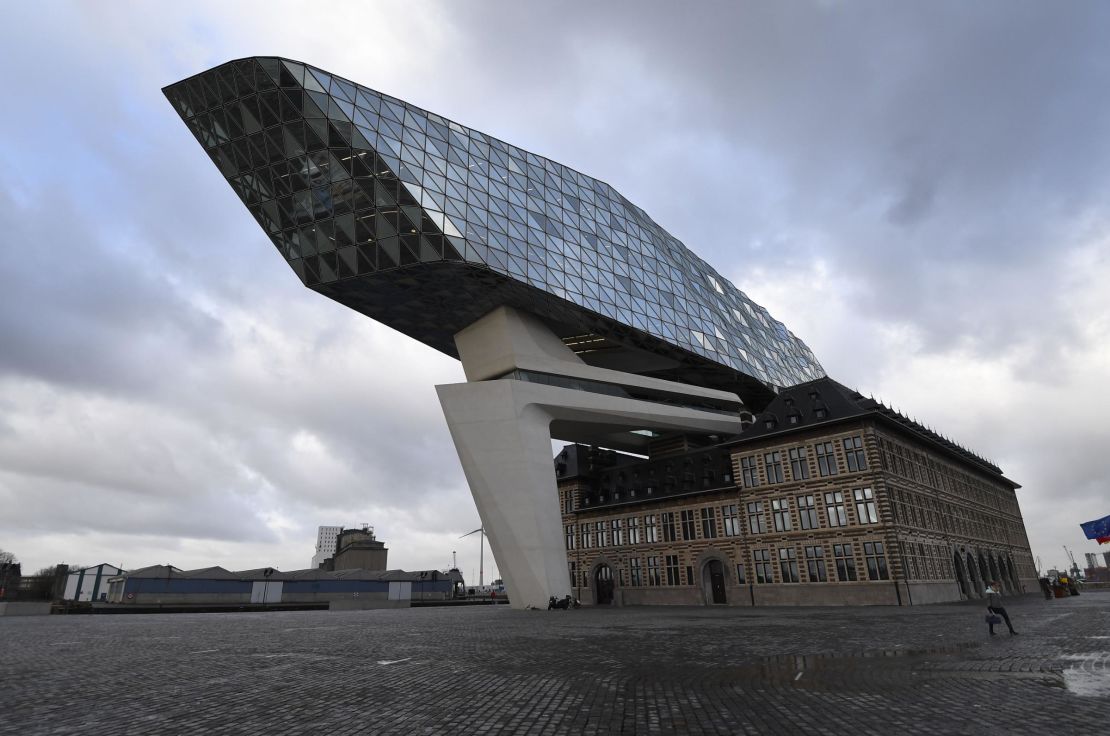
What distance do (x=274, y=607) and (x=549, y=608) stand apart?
30.2 m

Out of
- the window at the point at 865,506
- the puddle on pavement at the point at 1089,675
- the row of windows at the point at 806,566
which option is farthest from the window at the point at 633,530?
the puddle on pavement at the point at 1089,675

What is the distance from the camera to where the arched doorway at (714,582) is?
5131 centimetres

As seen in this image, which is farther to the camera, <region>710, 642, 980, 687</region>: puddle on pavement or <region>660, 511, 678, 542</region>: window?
<region>660, 511, 678, 542</region>: window

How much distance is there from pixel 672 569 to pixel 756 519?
1002cm

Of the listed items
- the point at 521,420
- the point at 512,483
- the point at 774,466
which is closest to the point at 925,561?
the point at 774,466

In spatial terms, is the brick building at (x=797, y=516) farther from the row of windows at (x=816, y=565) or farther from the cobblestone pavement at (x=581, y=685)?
the cobblestone pavement at (x=581, y=685)

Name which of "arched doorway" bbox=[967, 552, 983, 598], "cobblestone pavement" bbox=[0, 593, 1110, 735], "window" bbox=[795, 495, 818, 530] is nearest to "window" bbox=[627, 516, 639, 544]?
"window" bbox=[795, 495, 818, 530]

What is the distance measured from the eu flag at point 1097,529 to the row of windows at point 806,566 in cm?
1826

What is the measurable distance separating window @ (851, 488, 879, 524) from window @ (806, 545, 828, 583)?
3.80 metres

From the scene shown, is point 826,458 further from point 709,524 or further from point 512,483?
point 512,483

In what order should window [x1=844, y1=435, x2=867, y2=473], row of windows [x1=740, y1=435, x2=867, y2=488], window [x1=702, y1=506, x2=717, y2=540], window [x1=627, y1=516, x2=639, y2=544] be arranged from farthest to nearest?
1. window [x1=627, y1=516, x2=639, y2=544]
2. window [x1=702, y1=506, x2=717, y2=540]
3. row of windows [x1=740, y1=435, x2=867, y2=488]
4. window [x1=844, y1=435, x2=867, y2=473]

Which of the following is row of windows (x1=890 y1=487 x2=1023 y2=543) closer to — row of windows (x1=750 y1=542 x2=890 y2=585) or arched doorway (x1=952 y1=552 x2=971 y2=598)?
arched doorway (x1=952 y1=552 x2=971 y2=598)

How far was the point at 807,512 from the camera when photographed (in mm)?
46000

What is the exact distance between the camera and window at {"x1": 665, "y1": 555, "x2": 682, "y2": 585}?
54.2m
